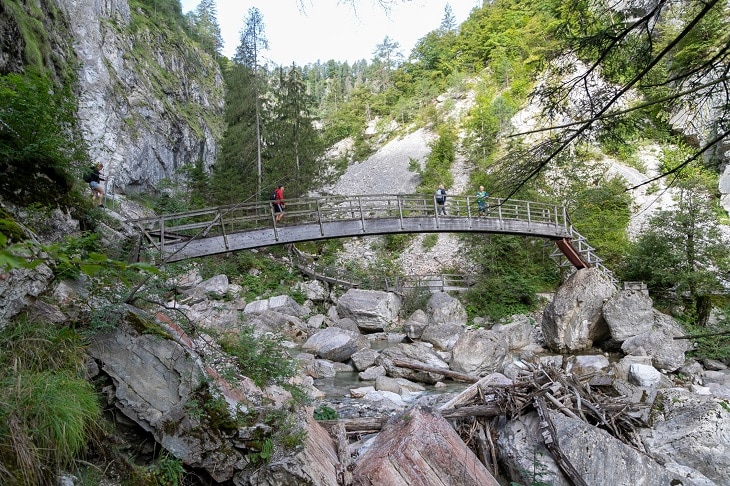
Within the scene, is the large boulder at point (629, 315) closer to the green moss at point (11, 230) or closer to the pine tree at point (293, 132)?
the green moss at point (11, 230)

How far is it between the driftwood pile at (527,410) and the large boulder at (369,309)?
1067 centimetres

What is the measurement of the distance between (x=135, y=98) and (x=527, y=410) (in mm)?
28799

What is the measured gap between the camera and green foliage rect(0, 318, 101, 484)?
7.80ft

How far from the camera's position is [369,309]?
56.5 ft

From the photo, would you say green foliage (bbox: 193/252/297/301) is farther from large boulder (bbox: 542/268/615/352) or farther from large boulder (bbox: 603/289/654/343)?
large boulder (bbox: 603/289/654/343)

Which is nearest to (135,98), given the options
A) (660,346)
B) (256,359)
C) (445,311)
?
(445,311)

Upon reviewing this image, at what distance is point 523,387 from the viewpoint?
6.16m

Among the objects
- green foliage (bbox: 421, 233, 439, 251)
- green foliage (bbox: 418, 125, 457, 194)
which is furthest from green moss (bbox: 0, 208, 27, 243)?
green foliage (bbox: 418, 125, 457, 194)

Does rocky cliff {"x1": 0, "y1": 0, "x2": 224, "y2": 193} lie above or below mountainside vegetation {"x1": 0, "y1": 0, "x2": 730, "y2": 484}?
above

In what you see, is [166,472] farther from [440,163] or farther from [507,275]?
[440,163]

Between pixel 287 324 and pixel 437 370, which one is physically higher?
pixel 287 324

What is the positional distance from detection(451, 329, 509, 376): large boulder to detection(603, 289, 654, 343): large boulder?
14.5 ft

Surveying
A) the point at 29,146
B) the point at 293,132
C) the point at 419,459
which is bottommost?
the point at 419,459

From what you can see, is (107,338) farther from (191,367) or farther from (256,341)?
(256,341)
